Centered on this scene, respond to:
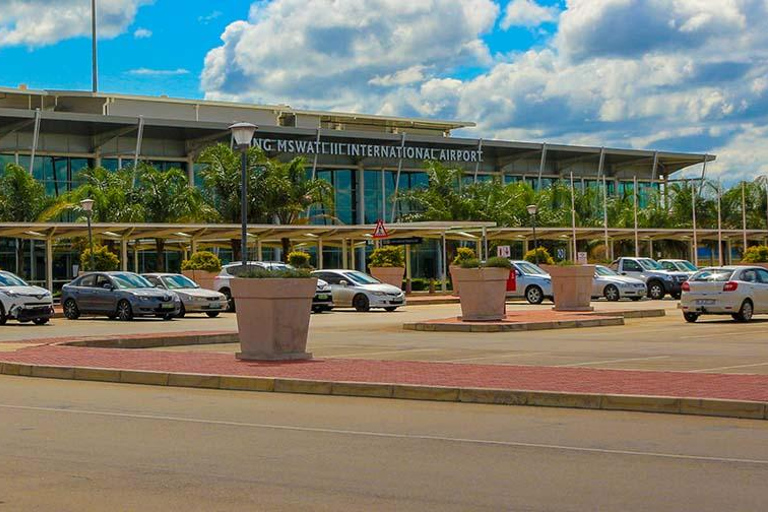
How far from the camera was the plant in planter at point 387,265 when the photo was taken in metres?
53.0

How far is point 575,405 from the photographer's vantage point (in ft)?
43.7

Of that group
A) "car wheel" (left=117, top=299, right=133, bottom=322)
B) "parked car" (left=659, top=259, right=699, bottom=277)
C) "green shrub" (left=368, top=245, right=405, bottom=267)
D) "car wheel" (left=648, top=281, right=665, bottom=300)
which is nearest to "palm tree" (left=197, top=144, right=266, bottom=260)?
"green shrub" (left=368, top=245, right=405, bottom=267)

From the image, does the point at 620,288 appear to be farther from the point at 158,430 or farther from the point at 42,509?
the point at 42,509

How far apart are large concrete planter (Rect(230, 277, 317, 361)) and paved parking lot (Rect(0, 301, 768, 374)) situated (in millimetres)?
1912

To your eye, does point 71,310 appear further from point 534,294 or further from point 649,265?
point 649,265

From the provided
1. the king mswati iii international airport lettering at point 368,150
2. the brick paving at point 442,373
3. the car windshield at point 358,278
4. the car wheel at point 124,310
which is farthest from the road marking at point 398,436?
the king mswati iii international airport lettering at point 368,150

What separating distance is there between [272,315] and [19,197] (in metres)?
38.0

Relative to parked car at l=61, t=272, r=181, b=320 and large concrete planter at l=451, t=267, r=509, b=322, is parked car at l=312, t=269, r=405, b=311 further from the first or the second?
large concrete planter at l=451, t=267, r=509, b=322

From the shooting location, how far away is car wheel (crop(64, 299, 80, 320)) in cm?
3656

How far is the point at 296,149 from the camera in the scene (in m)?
68.1

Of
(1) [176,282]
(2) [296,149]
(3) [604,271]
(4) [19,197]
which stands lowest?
(1) [176,282]

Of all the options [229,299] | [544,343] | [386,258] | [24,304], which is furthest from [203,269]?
[544,343]

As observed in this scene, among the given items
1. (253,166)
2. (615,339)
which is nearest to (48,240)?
(253,166)

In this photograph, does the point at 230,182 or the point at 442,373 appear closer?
the point at 442,373
